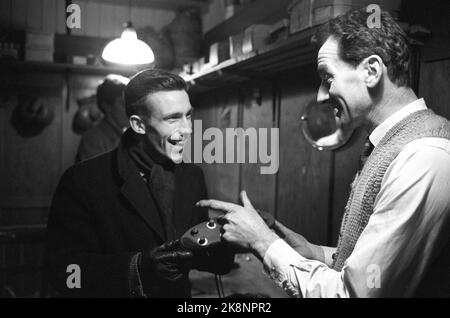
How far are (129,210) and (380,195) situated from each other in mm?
756

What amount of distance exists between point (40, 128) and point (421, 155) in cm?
393

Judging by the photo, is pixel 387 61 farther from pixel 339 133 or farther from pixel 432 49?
pixel 339 133

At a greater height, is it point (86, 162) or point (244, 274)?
point (86, 162)

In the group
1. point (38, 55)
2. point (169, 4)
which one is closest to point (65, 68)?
point (38, 55)

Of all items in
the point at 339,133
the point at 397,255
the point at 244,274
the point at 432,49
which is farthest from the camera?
the point at 244,274

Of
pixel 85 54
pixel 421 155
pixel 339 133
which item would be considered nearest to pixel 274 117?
pixel 339 133

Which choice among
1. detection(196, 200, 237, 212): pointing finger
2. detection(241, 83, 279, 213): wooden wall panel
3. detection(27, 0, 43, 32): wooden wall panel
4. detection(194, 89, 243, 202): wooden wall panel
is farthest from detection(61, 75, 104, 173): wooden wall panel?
detection(196, 200, 237, 212): pointing finger

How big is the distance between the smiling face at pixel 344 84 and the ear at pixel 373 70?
0.4 inches

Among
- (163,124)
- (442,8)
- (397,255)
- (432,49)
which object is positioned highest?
(442,8)

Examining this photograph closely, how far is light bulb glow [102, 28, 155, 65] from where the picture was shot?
2.39 m

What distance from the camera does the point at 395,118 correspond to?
114 centimetres

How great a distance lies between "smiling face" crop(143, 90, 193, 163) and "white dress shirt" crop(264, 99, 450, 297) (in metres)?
0.60

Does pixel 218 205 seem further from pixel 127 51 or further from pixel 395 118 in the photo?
pixel 127 51

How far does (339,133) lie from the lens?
189cm
